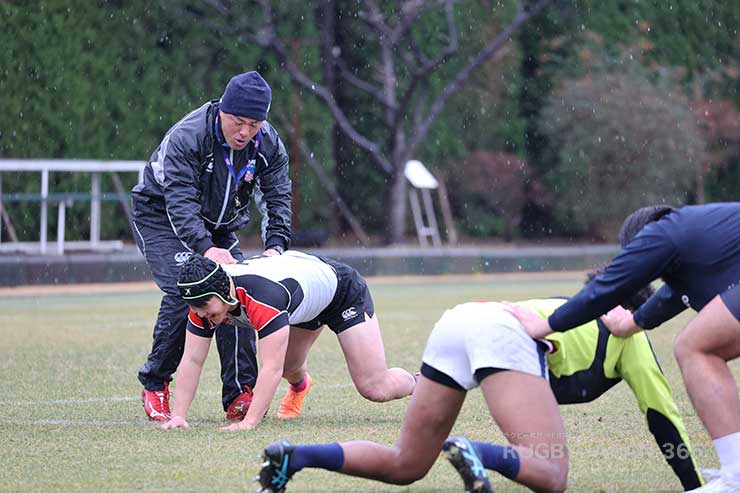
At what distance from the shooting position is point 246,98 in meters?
7.62

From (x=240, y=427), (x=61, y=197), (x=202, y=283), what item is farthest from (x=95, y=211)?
(x=202, y=283)

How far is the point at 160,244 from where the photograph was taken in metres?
8.05

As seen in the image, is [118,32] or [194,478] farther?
[118,32]

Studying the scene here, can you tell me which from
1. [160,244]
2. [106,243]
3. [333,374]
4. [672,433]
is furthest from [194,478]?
[106,243]

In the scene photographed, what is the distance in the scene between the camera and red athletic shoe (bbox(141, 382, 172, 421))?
25.4 feet

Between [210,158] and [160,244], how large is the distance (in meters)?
0.62

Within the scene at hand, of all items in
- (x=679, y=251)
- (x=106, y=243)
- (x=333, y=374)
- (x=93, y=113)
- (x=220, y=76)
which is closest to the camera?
(x=679, y=251)

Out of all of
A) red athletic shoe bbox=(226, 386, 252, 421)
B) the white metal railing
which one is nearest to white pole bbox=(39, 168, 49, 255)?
the white metal railing

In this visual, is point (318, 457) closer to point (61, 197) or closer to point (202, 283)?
point (202, 283)

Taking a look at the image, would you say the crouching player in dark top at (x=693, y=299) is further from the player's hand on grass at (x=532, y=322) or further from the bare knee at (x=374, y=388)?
the bare knee at (x=374, y=388)

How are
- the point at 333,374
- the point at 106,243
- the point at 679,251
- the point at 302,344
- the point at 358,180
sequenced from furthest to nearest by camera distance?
the point at 358,180
the point at 106,243
the point at 333,374
the point at 302,344
the point at 679,251

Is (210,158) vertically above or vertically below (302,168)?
above

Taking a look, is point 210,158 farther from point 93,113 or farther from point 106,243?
point 93,113

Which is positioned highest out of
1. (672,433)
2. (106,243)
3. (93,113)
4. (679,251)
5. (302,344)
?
(679,251)
